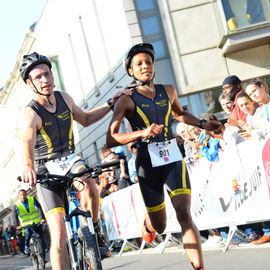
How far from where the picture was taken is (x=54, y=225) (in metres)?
5.70

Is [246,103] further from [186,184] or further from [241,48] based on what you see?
[241,48]

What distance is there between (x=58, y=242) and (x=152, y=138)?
1294mm

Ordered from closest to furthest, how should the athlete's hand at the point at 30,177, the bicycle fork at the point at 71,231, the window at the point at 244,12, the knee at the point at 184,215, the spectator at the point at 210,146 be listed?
the athlete's hand at the point at 30,177 → the bicycle fork at the point at 71,231 → the knee at the point at 184,215 → the spectator at the point at 210,146 → the window at the point at 244,12

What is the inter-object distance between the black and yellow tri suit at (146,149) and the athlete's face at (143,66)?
0.53 feet

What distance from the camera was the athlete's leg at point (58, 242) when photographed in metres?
5.63

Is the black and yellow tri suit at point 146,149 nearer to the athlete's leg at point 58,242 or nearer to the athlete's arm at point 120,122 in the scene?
the athlete's arm at point 120,122

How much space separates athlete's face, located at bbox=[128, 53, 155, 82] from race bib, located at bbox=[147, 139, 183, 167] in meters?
0.64

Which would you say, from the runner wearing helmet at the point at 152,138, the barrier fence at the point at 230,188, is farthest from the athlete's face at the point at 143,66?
the barrier fence at the point at 230,188

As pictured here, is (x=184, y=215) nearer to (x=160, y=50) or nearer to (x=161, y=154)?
(x=161, y=154)

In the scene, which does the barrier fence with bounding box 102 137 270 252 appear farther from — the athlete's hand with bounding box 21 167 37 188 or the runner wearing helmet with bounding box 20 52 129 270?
the athlete's hand with bounding box 21 167 37 188

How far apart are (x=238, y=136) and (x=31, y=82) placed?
3297 mm

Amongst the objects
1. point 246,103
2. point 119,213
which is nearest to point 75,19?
point 119,213

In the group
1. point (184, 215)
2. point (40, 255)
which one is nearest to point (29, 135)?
point (184, 215)

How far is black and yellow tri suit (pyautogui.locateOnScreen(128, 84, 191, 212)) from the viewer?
6031 mm
